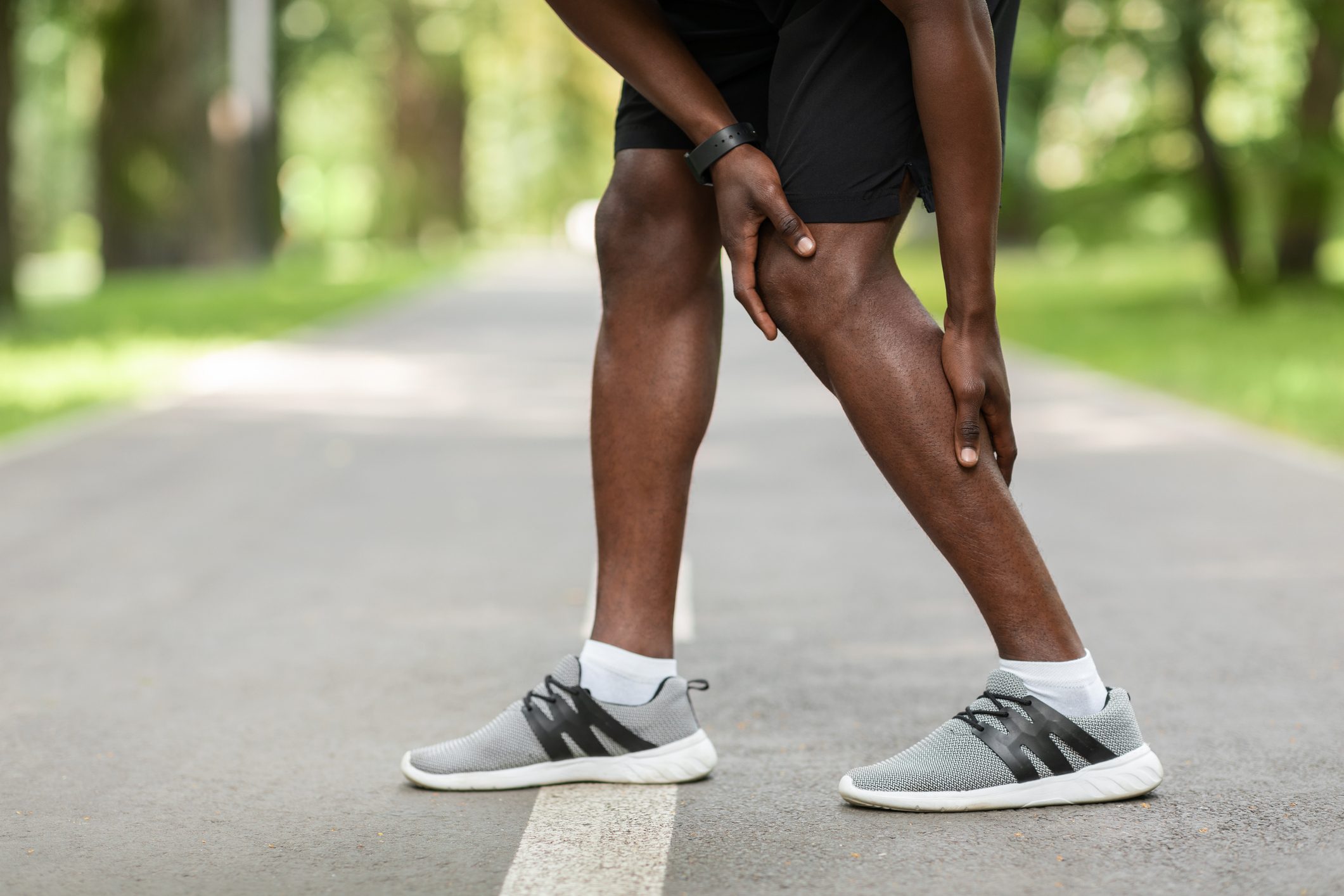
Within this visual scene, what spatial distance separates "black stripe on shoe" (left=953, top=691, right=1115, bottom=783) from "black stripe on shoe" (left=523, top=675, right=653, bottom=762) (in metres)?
0.58

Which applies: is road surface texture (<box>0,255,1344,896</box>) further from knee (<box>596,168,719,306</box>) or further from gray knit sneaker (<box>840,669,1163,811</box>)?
knee (<box>596,168,719,306</box>)

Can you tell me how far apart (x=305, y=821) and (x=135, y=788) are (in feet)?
1.34

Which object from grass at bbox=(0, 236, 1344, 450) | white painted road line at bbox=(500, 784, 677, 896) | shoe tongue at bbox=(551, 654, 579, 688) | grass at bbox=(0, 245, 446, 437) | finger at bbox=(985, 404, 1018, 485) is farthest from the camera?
grass at bbox=(0, 245, 446, 437)

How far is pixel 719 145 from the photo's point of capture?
263 centimetres

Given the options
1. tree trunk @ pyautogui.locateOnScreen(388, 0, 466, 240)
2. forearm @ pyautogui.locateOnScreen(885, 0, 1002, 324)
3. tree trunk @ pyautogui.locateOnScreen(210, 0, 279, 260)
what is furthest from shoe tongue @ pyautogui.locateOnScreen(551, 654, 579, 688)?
tree trunk @ pyautogui.locateOnScreen(388, 0, 466, 240)

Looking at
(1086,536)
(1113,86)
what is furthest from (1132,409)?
(1113,86)

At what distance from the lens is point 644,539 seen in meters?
2.90

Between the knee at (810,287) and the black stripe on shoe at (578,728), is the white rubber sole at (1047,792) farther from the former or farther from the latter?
the knee at (810,287)

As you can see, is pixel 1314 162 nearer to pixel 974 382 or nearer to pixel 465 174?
pixel 974 382

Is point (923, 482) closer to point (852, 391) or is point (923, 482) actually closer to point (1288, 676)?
point (852, 391)

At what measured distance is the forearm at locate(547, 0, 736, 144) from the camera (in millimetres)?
2664

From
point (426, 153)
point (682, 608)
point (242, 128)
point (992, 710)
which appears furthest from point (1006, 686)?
point (426, 153)

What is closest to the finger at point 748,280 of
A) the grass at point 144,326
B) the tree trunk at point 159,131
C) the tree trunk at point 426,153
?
the grass at point 144,326

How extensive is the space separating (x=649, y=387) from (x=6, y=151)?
15.4 m
